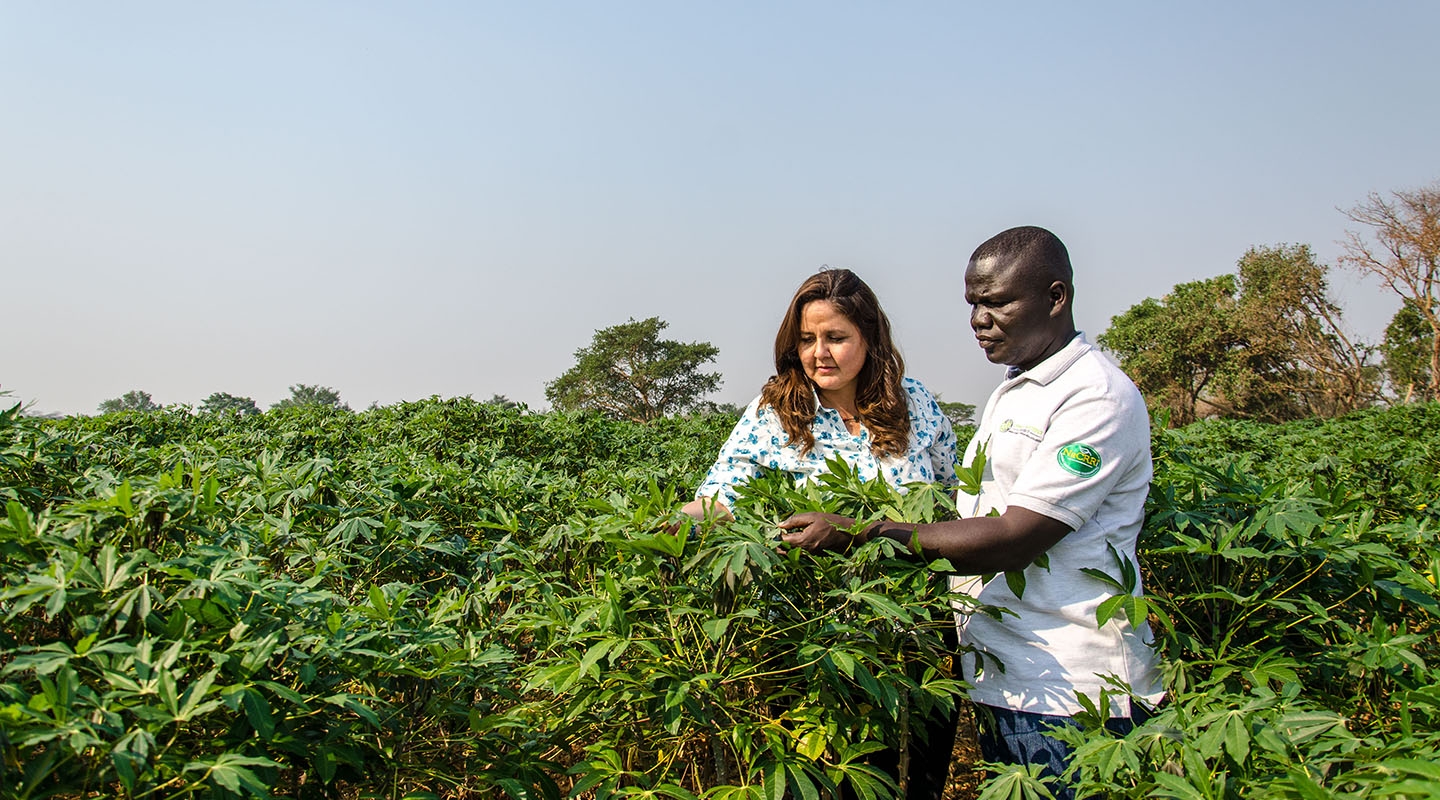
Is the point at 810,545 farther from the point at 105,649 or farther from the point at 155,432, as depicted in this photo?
the point at 155,432

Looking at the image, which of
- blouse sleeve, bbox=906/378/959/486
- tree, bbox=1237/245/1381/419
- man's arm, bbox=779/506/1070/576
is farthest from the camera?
tree, bbox=1237/245/1381/419

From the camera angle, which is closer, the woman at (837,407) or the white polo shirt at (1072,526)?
the white polo shirt at (1072,526)

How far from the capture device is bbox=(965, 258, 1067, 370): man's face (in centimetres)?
203

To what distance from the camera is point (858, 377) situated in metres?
2.75

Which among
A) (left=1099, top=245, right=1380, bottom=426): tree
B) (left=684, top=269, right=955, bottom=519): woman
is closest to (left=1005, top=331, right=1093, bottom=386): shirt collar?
(left=684, top=269, right=955, bottom=519): woman

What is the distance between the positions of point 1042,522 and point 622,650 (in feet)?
2.74

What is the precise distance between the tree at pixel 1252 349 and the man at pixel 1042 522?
96.4 feet

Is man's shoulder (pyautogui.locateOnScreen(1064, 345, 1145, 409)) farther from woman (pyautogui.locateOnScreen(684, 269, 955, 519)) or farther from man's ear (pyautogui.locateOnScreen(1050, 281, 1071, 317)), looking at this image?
woman (pyautogui.locateOnScreen(684, 269, 955, 519))

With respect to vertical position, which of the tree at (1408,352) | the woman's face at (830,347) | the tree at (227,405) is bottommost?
the woman's face at (830,347)

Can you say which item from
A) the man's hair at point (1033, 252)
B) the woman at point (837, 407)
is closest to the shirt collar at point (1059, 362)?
the man's hair at point (1033, 252)

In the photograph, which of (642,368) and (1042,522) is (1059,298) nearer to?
(1042,522)

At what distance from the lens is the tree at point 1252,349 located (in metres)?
28.8

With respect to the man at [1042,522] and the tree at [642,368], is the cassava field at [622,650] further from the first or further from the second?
the tree at [642,368]

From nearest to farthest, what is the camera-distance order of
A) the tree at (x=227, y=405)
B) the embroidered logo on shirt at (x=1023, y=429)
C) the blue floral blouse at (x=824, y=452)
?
1. the embroidered logo on shirt at (x=1023, y=429)
2. the blue floral blouse at (x=824, y=452)
3. the tree at (x=227, y=405)
